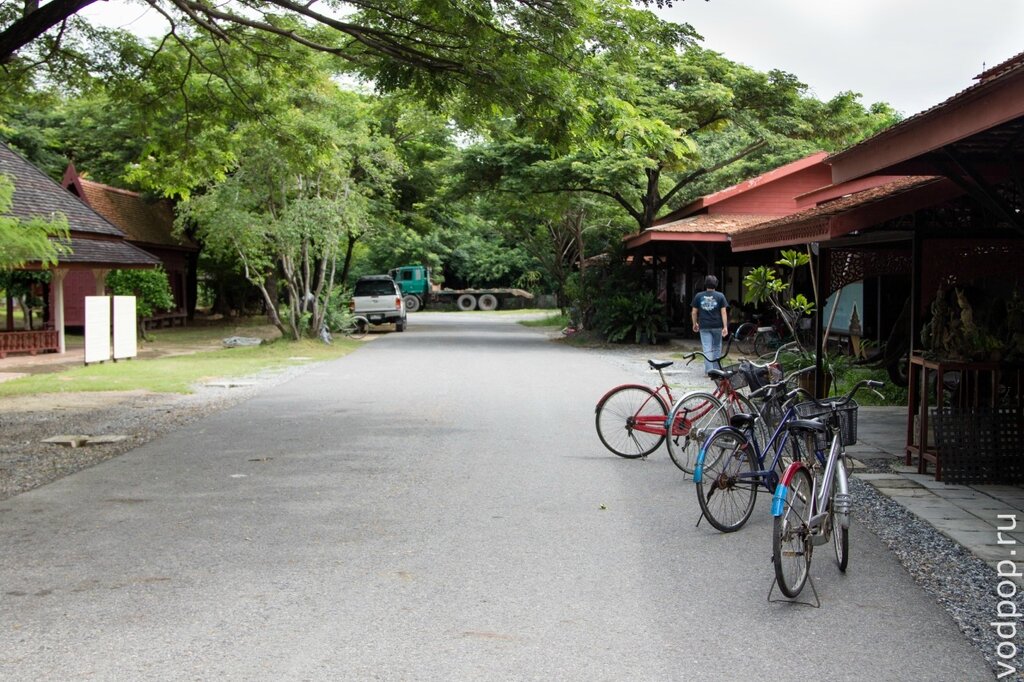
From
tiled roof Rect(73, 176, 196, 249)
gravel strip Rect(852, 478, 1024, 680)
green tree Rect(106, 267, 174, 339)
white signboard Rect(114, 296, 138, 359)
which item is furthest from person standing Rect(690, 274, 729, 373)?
tiled roof Rect(73, 176, 196, 249)

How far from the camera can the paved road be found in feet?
14.0

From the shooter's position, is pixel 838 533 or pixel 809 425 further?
pixel 838 533

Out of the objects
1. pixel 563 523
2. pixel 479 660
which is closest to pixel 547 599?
pixel 479 660

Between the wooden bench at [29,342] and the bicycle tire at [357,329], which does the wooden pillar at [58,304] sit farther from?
the bicycle tire at [357,329]

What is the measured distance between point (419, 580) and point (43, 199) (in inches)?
821

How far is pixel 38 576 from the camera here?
552cm

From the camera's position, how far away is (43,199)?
22859mm

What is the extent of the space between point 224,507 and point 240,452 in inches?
103

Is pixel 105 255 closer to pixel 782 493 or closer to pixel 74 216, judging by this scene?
pixel 74 216

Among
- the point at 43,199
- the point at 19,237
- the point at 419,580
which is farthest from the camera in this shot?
the point at 43,199

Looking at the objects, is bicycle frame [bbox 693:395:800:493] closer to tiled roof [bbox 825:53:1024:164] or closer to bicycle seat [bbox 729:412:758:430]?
bicycle seat [bbox 729:412:758:430]

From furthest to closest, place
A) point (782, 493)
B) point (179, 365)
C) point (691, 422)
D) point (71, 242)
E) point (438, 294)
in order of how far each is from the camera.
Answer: point (438, 294), point (71, 242), point (179, 365), point (691, 422), point (782, 493)

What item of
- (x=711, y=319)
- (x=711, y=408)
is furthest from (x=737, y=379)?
(x=711, y=319)

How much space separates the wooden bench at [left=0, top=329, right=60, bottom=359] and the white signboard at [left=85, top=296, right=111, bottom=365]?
3097 mm
